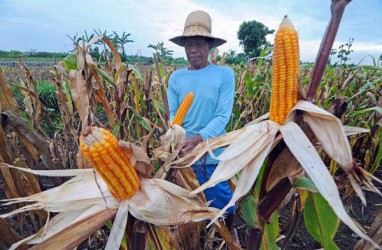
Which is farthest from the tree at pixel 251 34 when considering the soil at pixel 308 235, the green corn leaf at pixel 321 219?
the green corn leaf at pixel 321 219

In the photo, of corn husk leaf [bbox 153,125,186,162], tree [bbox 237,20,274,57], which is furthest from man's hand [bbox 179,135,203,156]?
tree [bbox 237,20,274,57]

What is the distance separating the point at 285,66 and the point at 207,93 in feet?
4.30

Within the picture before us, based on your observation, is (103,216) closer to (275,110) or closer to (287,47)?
(275,110)

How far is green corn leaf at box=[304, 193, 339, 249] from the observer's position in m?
0.99

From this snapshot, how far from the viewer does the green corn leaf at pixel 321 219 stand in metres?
0.99

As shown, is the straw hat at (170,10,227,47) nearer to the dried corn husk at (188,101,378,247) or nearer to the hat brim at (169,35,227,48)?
the hat brim at (169,35,227,48)

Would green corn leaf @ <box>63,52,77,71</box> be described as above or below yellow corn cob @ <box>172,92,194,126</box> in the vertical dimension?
above

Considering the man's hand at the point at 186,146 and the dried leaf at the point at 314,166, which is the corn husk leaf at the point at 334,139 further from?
the man's hand at the point at 186,146

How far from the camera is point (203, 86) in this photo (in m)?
2.13

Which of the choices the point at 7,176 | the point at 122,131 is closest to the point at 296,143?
the point at 122,131

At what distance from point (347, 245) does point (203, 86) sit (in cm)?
166

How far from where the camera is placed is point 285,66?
2.70 feet

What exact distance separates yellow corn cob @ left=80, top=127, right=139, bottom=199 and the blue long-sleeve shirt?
1138mm

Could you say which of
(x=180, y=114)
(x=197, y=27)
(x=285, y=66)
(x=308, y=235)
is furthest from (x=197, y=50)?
(x=308, y=235)
